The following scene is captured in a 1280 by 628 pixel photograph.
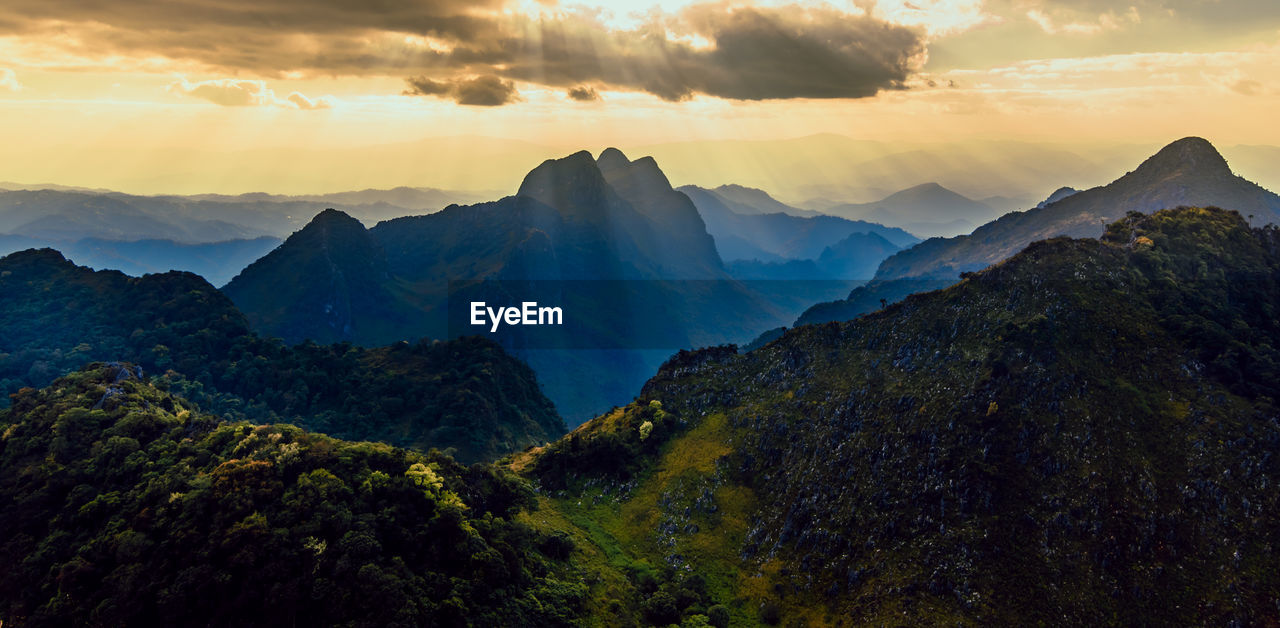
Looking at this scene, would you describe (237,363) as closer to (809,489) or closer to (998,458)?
(809,489)

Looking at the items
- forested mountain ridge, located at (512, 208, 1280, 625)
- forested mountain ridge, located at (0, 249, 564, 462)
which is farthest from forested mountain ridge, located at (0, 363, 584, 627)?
forested mountain ridge, located at (0, 249, 564, 462)

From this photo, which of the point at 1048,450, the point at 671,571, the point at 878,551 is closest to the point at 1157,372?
the point at 1048,450

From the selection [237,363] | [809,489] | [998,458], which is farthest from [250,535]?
[237,363]

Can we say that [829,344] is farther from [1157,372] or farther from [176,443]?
[176,443]

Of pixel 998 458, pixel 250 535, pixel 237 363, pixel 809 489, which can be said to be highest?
pixel 998 458

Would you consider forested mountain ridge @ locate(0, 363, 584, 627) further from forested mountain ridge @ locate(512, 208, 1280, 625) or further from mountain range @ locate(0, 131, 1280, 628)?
forested mountain ridge @ locate(512, 208, 1280, 625)

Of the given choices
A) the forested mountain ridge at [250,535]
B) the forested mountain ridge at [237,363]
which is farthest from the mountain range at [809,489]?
the forested mountain ridge at [237,363]
